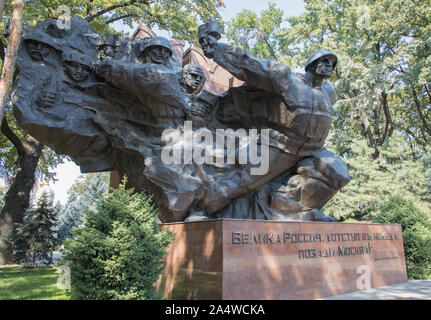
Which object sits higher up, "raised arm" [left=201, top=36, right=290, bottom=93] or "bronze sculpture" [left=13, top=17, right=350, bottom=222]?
"raised arm" [left=201, top=36, right=290, bottom=93]

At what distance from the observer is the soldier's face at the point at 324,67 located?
7703mm

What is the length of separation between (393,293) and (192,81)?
6.19 meters

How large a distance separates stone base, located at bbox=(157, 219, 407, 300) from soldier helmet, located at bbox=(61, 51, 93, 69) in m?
4.09

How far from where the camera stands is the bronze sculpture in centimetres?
707

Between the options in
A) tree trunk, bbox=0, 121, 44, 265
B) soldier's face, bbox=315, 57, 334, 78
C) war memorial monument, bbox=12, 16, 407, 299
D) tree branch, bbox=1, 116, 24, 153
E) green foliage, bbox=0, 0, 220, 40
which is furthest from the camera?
green foliage, bbox=0, 0, 220, 40

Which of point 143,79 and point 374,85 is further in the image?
point 374,85

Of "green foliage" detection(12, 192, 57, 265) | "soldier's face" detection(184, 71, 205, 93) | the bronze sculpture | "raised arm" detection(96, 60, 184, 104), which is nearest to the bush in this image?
the bronze sculpture

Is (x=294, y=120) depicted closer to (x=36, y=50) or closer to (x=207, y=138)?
(x=207, y=138)

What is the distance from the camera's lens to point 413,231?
423 inches

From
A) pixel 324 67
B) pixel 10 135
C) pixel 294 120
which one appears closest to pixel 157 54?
pixel 294 120

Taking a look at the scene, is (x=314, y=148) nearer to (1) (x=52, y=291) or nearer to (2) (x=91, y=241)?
(2) (x=91, y=241)

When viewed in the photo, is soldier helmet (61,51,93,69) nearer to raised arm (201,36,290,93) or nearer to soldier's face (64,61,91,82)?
soldier's face (64,61,91,82)
